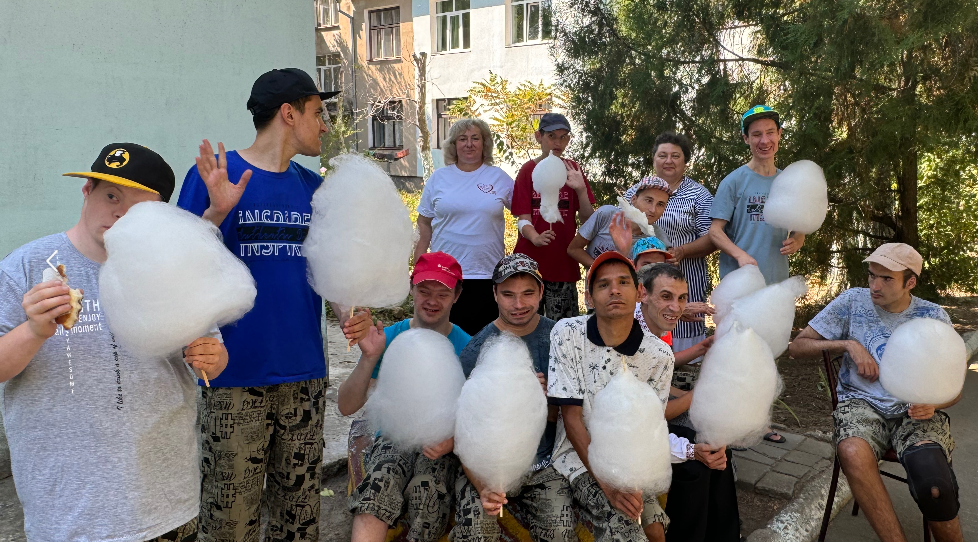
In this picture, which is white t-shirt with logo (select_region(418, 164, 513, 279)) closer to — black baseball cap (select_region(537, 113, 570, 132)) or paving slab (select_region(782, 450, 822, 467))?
black baseball cap (select_region(537, 113, 570, 132))

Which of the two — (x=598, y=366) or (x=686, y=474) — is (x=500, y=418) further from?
(x=686, y=474)

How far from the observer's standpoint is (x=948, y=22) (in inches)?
148

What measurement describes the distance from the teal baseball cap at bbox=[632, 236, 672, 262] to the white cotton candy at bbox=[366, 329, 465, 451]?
115 centimetres

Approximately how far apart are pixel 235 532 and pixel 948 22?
164 inches

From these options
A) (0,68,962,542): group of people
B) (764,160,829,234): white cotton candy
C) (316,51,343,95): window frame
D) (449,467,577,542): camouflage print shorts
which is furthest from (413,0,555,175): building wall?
(449,467,577,542): camouflage print shorts

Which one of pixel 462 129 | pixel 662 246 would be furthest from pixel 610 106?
pixel 662 246

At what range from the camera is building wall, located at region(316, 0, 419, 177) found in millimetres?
18812

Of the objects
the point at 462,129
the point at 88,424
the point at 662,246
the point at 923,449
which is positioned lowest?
the point at 923,449

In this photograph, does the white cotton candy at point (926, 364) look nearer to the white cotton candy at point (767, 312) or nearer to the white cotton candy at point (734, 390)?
the white cotton candy at point (767, 312)

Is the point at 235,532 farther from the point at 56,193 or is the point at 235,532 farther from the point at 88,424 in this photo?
the point at 56,193

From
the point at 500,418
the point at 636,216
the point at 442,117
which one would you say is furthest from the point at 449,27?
the point at 500,418

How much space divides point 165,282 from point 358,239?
669 millimetres

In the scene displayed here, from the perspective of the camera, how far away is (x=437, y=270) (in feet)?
9.11

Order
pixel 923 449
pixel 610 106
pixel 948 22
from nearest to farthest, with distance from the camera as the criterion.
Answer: pixel 923 449 < pixel 948 22 < pixel 610 106
